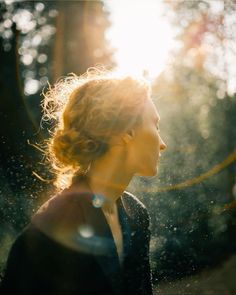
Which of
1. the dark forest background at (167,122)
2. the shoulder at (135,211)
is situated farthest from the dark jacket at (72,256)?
the dark forest background at (167,122)

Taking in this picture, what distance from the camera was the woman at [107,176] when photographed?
1.81m

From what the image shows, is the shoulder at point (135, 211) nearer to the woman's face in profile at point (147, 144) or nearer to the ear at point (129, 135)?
the woman's face in profile at point (147, 144)

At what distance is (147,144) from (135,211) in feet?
1.53

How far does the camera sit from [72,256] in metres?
1.70

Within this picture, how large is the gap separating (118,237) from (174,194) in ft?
20.3

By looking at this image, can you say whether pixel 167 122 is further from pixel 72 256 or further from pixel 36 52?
pixel 72 256

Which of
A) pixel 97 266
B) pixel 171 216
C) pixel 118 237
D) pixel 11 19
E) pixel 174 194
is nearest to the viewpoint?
pixel 97 266

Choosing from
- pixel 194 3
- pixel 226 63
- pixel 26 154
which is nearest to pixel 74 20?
pixel 194 3

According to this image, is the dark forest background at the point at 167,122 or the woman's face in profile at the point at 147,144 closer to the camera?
the woman's face in profile at the point at 147,144

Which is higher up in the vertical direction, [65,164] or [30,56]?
[65,164]

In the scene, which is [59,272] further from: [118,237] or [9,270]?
[118,237]

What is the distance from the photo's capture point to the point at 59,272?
1.64 m

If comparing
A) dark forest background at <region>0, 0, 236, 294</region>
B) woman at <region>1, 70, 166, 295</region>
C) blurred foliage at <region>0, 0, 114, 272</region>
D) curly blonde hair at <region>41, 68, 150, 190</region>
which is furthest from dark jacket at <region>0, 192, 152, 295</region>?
blurred foliage at <region>0, 0, 114, 272</region>

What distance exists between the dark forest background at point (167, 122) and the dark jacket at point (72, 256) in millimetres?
2223
